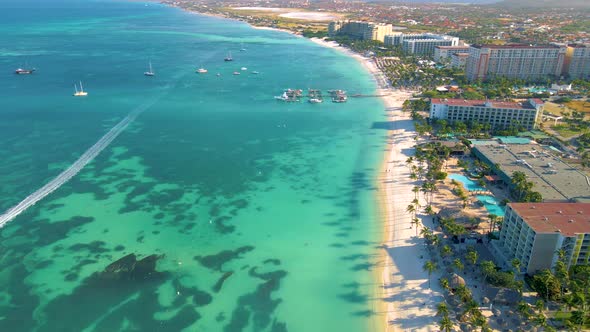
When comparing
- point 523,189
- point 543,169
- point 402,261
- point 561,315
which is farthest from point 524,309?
point 543,169

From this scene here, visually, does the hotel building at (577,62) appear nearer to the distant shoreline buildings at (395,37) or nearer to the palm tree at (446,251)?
the distant shoreline buildings at (395,37)

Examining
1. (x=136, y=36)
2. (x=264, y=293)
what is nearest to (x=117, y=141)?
(x=264, y=293)

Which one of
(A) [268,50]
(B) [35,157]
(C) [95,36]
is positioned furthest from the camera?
(C) [95,36]

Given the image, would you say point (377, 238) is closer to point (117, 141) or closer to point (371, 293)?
point (371, 293)

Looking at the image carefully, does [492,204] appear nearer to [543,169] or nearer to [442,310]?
[543,169]

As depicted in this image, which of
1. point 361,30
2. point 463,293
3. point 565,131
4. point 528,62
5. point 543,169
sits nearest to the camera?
point 463,293

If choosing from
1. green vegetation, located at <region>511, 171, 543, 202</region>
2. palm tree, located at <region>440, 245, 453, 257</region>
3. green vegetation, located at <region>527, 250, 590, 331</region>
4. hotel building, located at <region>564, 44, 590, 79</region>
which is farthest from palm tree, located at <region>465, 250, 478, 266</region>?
hotel building, located at <region>564, 44, 590, 79</region>
